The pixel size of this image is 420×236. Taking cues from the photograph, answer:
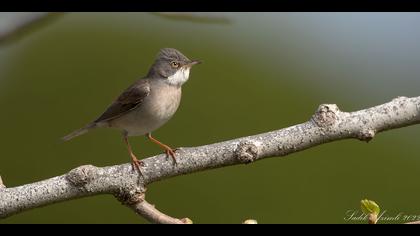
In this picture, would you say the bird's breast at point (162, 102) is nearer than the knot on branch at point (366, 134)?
No

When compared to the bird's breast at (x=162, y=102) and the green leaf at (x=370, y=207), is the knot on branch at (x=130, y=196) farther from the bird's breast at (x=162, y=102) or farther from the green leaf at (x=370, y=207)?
the bird's breast at (x=162, y=102)

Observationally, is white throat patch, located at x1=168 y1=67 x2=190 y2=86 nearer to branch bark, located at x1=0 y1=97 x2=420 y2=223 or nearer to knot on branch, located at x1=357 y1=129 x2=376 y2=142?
branch bark, located at x1=0 y1=97 x2=420 y2=223

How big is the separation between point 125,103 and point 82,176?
57.4 inches

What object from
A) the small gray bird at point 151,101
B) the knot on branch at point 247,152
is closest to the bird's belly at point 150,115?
the small gray bird at point 151,101

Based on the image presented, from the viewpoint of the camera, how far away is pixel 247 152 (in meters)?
2.84

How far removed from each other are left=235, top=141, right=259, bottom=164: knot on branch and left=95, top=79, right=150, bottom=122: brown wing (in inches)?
65.3

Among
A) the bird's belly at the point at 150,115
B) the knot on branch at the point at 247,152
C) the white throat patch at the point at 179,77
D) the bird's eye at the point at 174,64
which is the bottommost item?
the knot on branch at the point at 247,152

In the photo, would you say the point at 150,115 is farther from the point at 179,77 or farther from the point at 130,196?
the point at 130,196

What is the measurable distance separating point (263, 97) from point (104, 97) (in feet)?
3.72

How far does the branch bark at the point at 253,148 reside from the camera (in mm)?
2863

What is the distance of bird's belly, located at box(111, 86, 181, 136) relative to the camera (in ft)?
14.0

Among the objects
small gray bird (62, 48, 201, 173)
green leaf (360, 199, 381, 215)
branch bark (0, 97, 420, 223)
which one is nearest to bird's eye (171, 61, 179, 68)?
small gray bird (62, 48, 201, 173)

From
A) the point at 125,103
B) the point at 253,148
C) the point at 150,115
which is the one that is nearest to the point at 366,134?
the point at 253,148

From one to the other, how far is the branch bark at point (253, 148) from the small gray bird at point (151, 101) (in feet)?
3.85
